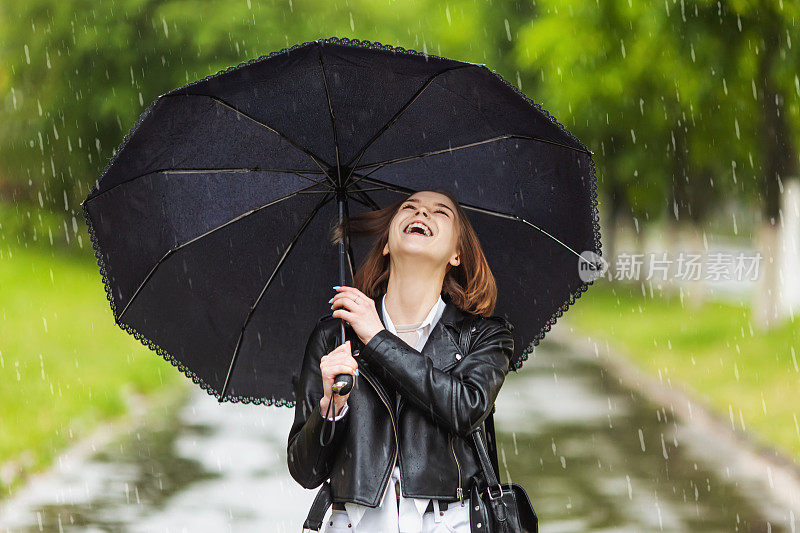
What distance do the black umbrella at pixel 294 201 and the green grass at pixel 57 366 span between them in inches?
202

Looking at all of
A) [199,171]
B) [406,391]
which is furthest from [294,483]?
[406,391]

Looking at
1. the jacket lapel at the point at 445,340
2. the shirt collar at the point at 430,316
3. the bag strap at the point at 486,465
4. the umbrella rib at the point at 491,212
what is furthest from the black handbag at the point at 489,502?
the umbrella rib at the point at 491,212

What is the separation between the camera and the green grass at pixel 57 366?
10398mm

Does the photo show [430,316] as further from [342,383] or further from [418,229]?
[342,383]

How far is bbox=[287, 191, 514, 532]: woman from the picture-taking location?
10.3ft

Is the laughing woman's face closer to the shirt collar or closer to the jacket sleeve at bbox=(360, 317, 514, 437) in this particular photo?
the shirt collar

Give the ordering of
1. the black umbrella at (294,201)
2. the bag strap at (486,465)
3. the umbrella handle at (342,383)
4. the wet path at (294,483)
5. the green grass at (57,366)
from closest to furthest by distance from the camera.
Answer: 1. the umbrella handle at (342,383)
2. the bag strap at (486,465)
3. the black umbrella at (294,201)
4. the wet path at (294,483)
5. the green grass at (57,366)

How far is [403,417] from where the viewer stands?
3.24 meters

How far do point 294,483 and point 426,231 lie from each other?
19.0 ft

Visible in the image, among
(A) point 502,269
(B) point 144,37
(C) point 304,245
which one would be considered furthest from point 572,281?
(B) point 144,37

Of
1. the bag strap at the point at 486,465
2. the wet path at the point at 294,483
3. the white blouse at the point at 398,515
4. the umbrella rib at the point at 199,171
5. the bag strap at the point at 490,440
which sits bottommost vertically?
the white blouse at the point at 398,515

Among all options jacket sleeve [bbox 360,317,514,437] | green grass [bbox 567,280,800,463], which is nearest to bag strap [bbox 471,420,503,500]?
jacket sleeve [bbox 360,317,514,437]

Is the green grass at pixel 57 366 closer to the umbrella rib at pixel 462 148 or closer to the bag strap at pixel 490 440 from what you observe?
the umbrella rib at pixel 462 148

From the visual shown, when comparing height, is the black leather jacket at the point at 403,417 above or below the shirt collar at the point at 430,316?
below
